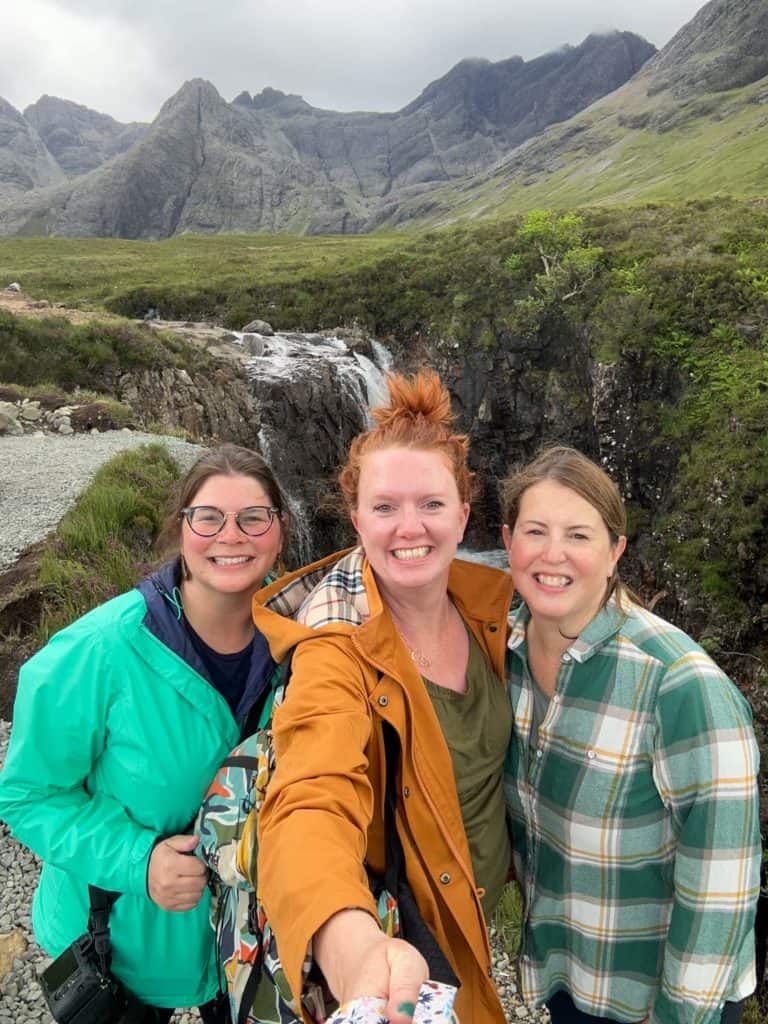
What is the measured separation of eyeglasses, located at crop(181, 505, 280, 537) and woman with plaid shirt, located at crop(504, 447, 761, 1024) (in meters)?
1.08

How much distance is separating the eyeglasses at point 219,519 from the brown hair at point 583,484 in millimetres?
1101

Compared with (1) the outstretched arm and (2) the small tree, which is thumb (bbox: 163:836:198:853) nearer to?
(1) the outstretched arm

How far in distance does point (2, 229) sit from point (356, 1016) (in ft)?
570

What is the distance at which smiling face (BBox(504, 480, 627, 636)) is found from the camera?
232 cm

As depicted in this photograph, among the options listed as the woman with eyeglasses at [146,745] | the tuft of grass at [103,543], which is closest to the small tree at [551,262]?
the tuft of grass at [103,543]

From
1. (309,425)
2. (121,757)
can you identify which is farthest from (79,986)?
(309,425)

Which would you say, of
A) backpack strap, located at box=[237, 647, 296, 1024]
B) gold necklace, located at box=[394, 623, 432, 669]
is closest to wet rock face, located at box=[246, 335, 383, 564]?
backpack strap, located at box=[237, 647, 296, 1024]

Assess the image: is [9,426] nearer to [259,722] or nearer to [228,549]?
[228,549]

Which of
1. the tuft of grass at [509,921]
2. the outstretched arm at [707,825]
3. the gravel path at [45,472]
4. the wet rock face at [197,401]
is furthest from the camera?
the wet rock face at [197,401]

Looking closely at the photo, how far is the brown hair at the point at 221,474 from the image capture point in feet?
8.60

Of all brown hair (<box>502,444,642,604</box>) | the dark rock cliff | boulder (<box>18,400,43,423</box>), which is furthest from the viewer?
the dark rock cliff

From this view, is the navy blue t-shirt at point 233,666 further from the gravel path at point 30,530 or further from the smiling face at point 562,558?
the gravel path at point 30,530

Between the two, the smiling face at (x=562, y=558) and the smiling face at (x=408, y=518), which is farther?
the smiling face at (x=562, y=558)

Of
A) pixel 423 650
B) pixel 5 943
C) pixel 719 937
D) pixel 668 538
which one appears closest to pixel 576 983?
pixel 719 937
